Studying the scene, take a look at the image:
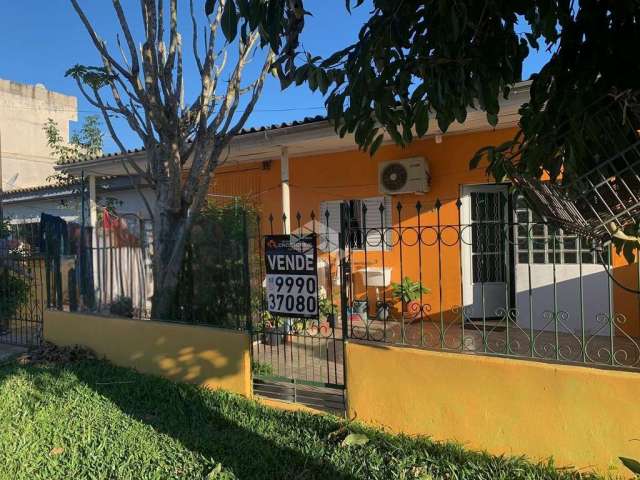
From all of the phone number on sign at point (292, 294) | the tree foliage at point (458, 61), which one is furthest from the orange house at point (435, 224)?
the tree foliage at point (458, 61)

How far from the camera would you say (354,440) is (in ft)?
12.6

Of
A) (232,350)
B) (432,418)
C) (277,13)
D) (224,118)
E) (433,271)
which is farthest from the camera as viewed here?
(433,271)

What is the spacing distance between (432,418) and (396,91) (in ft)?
8.84

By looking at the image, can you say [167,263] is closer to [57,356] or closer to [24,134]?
[57,356]

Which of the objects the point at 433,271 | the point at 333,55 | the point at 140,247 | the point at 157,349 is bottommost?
the point at 157,349

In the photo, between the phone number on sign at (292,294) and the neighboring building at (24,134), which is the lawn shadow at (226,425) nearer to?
the phone number on sign at (292,294)

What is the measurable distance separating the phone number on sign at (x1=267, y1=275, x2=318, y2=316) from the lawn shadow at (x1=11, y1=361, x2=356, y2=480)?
90 centimetres

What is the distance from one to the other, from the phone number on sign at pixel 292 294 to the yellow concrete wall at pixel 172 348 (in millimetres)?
474

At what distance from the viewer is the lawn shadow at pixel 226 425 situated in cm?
354

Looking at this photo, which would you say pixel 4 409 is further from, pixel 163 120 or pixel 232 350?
pixel 163 120

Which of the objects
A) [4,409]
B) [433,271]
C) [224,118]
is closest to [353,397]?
[4,409]

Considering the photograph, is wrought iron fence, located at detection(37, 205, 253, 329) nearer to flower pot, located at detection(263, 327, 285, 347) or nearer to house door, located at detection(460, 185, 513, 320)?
flower pot, located at detection(263, 327, 285, 347)

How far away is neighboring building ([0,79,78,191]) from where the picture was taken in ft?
72.0

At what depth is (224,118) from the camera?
6.18m
